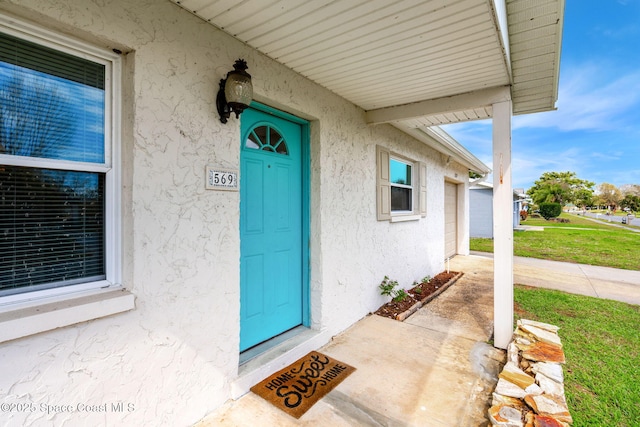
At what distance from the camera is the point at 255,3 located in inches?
77.8

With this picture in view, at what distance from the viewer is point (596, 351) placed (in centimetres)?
330

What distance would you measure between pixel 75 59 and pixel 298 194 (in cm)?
218

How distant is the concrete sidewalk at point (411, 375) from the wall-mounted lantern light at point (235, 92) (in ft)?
7.81

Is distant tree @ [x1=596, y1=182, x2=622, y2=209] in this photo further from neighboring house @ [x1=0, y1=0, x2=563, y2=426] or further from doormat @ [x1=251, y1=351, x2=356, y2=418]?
doormat @ [x1=251, y1=351, x2=356, y2=418]

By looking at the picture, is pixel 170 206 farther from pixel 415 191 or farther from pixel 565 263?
pixel 565 263

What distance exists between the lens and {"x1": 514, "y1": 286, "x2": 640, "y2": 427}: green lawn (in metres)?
2.35

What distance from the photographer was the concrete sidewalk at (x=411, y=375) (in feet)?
7.29

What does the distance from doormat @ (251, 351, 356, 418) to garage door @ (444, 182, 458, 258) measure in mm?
6963

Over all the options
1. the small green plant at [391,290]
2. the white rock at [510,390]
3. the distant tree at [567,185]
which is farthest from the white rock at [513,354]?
the distant tree at [567,185]

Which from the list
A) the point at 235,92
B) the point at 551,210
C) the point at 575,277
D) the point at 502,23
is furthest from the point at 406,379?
the point at 551,210

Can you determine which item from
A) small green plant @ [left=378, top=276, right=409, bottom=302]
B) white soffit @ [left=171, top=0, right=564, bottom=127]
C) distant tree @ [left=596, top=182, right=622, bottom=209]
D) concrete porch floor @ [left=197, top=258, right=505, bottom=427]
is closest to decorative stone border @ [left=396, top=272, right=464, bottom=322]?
concrete porch floor @ [left=197, top=258, right=505, bottom=427]

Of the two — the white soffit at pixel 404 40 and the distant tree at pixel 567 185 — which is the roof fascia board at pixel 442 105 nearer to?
the white soffit at pixel 404 40

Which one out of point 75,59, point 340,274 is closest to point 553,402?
point 340,274

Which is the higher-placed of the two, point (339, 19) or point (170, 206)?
point (339, 19)
